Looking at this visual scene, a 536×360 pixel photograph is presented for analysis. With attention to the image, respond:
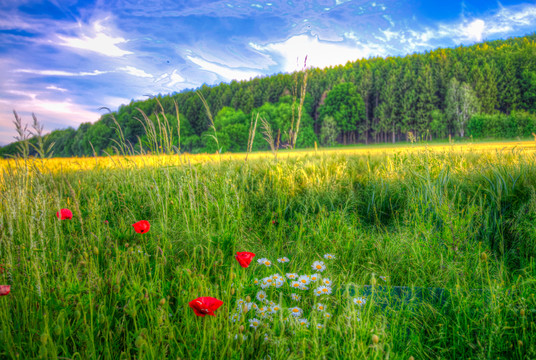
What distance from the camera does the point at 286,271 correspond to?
2.44 meters

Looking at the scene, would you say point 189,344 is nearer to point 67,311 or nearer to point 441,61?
point 67,311

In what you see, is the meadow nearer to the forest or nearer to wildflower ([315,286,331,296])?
wildflower ([315,286,331,296])

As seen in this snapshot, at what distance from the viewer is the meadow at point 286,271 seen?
54.8 inches

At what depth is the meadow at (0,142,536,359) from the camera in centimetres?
139

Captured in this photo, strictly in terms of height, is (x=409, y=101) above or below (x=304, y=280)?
above

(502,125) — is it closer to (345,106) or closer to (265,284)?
(345,106)

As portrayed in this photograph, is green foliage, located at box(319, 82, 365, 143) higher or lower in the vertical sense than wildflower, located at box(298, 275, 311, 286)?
higher

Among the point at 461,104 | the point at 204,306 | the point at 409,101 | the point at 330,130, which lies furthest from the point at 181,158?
the point at 409,101

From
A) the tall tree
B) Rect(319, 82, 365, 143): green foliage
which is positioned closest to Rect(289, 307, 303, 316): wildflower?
the tall tree

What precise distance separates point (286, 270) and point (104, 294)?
1.39 metres

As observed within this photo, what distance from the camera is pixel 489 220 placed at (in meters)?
3.07

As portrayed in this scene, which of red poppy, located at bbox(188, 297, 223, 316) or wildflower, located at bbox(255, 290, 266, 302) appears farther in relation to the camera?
wildflower, located at bbox(255, 290, 266, 302)

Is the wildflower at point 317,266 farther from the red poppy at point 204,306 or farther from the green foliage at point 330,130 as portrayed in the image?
the green foliage at point 330,130

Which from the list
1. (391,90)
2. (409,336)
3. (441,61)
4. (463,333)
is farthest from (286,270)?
(441,61)
